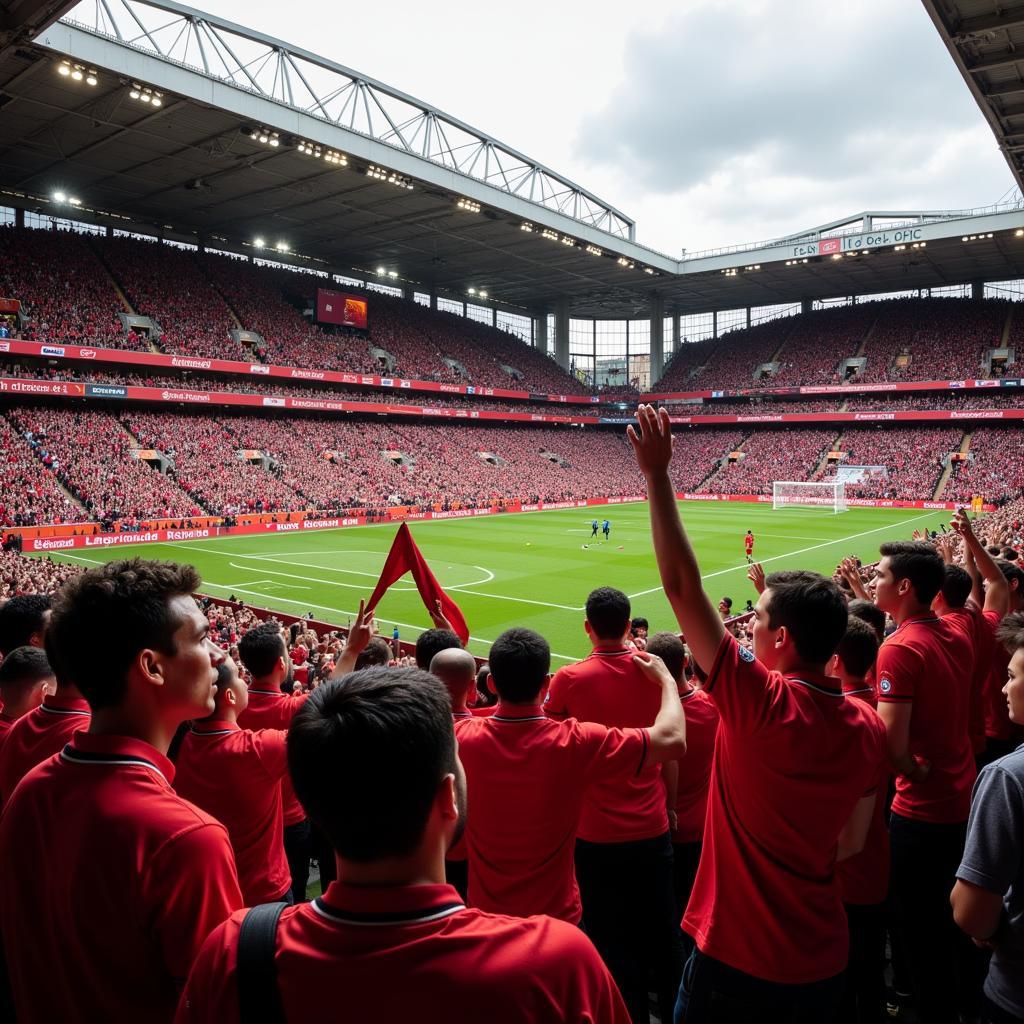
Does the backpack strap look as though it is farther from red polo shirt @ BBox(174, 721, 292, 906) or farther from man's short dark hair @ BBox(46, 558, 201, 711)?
red polo shirt @ BBox(174, 721, 292, 906)

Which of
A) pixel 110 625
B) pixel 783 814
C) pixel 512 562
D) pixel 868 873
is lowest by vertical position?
Result: pixel 512 562

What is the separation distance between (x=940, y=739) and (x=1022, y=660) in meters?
1.02

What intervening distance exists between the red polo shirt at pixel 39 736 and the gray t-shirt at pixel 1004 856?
375 cm

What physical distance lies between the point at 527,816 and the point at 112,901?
5.83 ft

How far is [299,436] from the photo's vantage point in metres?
53.1

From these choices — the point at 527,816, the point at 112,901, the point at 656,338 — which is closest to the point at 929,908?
the point at 527,816

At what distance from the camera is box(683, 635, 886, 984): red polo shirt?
9.88ft

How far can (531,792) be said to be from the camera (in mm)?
3332

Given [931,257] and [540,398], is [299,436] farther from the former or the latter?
[931,257]

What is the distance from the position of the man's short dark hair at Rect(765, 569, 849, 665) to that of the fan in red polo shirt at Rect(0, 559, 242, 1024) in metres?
2.40

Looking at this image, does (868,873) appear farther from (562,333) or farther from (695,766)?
(562,333)

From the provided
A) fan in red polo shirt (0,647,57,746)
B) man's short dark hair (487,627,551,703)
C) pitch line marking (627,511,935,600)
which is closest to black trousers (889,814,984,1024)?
man's short dark hair (487,627,551,703)

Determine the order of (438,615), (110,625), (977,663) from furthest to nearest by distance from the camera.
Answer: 1. (438,615)
2. (977,663)
3. (110,625)

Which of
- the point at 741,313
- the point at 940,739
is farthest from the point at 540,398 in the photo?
the point at 940,739
